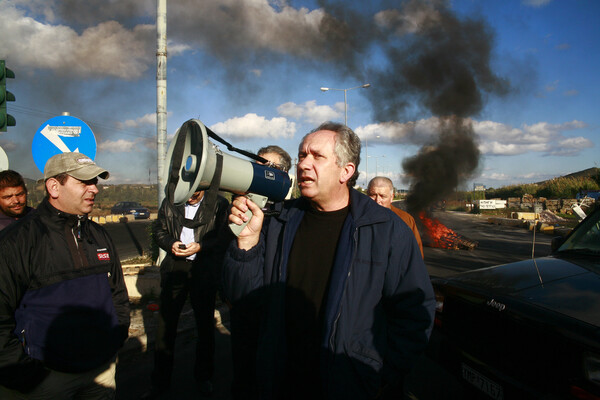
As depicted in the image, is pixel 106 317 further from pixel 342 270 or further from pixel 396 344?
pixel 396 344

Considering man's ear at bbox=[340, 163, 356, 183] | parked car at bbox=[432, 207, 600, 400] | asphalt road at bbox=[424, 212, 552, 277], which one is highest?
man's ear at bbox=[340, 163, 356, 183]

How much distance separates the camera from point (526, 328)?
2053 mm

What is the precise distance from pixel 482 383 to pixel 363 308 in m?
1.27

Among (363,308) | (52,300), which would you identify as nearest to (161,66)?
(52,300)

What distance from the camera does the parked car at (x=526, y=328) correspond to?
1.79 m

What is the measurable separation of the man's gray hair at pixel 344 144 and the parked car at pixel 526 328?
1414 millimetres

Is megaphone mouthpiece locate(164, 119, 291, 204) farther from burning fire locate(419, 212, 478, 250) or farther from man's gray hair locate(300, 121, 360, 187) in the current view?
burning fire locate(419, 212, 478, 250)

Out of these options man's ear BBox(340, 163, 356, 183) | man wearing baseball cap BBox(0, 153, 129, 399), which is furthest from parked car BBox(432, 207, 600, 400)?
man wearing baseball cap BBox(0, 153, 129, 399)

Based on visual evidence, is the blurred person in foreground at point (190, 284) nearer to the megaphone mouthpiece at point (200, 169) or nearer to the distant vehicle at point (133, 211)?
the megaphone mouthpiece at point (200, 169)

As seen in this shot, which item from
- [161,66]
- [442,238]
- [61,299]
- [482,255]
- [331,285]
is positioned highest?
[161,66]

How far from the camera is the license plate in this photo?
2.09 metres

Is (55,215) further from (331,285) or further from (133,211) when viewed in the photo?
(133,211)

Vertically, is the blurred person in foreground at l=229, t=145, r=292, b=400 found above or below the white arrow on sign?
below

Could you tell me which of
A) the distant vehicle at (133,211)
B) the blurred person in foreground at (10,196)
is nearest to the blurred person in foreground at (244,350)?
the blurred person in foreground at (10,196)
